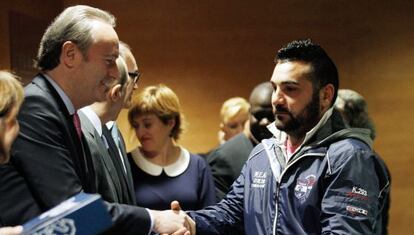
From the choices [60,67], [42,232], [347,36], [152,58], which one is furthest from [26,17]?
[42,232]

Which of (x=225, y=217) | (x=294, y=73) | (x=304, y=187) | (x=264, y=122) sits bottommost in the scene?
(x=225, y=217)

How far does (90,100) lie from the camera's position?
212 cm

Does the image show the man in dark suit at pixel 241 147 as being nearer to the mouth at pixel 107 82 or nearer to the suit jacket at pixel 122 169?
the suit jacket at pixel 122 169

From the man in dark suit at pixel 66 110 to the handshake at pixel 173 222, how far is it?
0.04 feet

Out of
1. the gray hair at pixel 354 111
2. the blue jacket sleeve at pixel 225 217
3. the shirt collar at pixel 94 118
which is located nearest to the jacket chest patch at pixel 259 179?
the blue jacket sleeve at pixel 225 217

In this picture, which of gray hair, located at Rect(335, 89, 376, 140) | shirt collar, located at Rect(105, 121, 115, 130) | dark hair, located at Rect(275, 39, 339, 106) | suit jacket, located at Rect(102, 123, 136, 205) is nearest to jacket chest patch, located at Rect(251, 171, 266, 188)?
dark hair, located at Rect(275, 39, 339, 106)

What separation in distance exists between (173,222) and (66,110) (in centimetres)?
67

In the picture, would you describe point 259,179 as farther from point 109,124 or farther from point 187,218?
point 109,124

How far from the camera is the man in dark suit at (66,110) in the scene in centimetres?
188

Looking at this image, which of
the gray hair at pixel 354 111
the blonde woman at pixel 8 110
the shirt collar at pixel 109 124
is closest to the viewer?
the blonde woman at pixel 8 110

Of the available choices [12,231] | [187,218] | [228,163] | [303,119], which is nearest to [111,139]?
[187,218]

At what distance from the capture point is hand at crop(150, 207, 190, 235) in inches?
90.9

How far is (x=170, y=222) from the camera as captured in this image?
2.42 metres

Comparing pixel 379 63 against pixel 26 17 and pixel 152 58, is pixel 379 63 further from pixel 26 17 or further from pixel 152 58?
pixel 26 17
